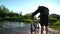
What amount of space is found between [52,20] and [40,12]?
6.73m

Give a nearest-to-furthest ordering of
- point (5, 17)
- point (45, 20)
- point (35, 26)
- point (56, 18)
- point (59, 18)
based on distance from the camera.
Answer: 1. point (45, 20)
2. point (35, 26)
3. point (59, 18)
4. point (56, 18)
5. point (5, 17)

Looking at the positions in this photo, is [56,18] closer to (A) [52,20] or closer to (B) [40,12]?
(A) [52,20]

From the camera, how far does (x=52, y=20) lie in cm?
930

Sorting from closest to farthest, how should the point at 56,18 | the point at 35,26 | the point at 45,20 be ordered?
the point at 45,20, the point at 35,26, the point at 56,18

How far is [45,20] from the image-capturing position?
2629mm

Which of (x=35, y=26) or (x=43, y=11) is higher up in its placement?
(x=43, y=11)

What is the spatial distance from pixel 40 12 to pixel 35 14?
0.12 metres

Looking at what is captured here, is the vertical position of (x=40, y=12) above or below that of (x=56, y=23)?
above

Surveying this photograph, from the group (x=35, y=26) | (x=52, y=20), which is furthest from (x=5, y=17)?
(x=35, y=26)

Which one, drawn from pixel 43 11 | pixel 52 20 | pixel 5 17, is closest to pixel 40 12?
pixel 43 11

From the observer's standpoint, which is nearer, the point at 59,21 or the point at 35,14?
the point at 35,14

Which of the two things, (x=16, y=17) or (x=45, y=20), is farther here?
(x=16, y=17)

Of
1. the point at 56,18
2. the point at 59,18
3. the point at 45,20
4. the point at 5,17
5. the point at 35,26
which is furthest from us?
the point at 5,17

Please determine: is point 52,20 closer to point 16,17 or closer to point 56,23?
point 56,23
